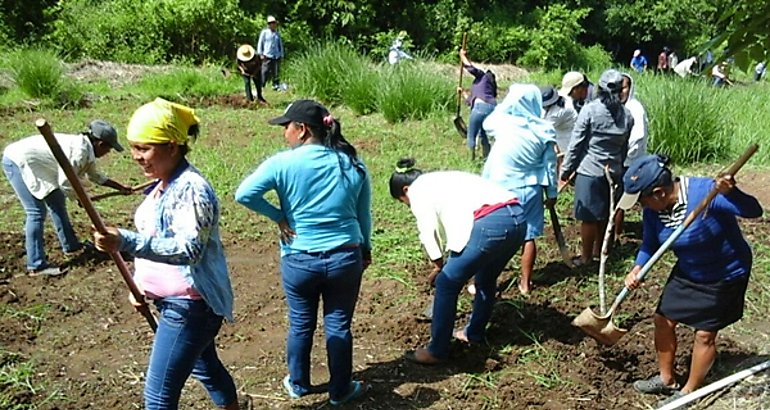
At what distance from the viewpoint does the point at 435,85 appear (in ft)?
42.4

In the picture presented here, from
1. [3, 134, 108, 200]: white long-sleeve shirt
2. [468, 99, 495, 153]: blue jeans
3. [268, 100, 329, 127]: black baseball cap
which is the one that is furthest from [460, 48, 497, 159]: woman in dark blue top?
[268, 100, 329, 127]: black baseball cap

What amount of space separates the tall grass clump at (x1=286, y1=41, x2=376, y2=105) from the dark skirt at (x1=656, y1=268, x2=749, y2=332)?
9.77m

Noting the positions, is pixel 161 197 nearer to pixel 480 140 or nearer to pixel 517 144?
pixel 517 144

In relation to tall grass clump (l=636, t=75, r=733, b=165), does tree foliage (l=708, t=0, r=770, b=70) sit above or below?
above

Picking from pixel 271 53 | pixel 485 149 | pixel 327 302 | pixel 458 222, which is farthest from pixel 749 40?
pixel 271 53

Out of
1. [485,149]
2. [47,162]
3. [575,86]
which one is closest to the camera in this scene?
[47,162]

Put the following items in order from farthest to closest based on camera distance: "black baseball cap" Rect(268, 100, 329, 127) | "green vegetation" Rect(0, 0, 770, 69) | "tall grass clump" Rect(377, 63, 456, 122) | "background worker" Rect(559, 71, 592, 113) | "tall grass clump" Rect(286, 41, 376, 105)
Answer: "green vegetation" Rect(0, 0, 770, 69) → "tall grass clump" Rect(286, 41, 376, 105) → "tall grass clump" Rect(377, 63, 456, 122) → "background worker" Rect(559, 71, 592, 113) → "black baseball cap" Rect(268, 100, 329, 127)

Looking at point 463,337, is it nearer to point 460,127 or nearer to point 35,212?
point 35,212

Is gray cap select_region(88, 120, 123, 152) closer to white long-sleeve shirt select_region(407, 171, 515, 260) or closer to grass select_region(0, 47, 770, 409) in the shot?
grass select_region(0, 47, 770, 409)

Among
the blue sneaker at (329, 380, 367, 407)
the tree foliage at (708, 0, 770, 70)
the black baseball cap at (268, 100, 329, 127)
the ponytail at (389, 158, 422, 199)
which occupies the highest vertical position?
the tree foliage at (708, 0, 770, 70)

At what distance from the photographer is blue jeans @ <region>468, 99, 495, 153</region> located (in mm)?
9617

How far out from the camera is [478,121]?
9.64m

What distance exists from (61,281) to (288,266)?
276cm

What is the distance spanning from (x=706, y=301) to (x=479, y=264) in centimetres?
118
